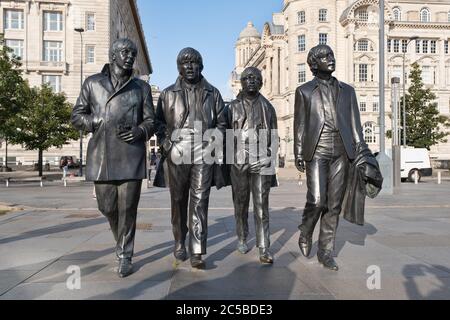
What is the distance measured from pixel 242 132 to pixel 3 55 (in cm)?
2149

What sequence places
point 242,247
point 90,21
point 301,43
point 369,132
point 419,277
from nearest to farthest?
Answer: point 419,277 < point 242,247 < point 90,21 < point 369,132 < point 301,43

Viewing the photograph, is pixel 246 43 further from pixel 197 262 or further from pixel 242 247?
pixel 197 262

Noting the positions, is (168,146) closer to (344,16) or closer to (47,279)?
(47,279)

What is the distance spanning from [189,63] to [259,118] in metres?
1.19

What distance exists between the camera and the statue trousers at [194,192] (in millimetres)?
5083

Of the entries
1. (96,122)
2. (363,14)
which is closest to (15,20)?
(363,14)

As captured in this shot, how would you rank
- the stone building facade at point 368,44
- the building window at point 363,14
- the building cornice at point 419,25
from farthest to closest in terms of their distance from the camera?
the building cornice at point 419,25 → the building window at point 363,14 → the stone building facade at point 368,44

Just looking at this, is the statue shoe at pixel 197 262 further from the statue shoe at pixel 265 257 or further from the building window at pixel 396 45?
the building window at pixel 396 45

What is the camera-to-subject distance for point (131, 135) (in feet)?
15.1

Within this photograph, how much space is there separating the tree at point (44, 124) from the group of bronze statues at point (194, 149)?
2753cm

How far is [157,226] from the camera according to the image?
8719 millimetres

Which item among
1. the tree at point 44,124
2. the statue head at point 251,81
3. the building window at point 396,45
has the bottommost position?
the statue head at point 251,81

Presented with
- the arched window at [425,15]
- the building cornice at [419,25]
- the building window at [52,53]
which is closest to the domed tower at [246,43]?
the arched window at [425,15]
